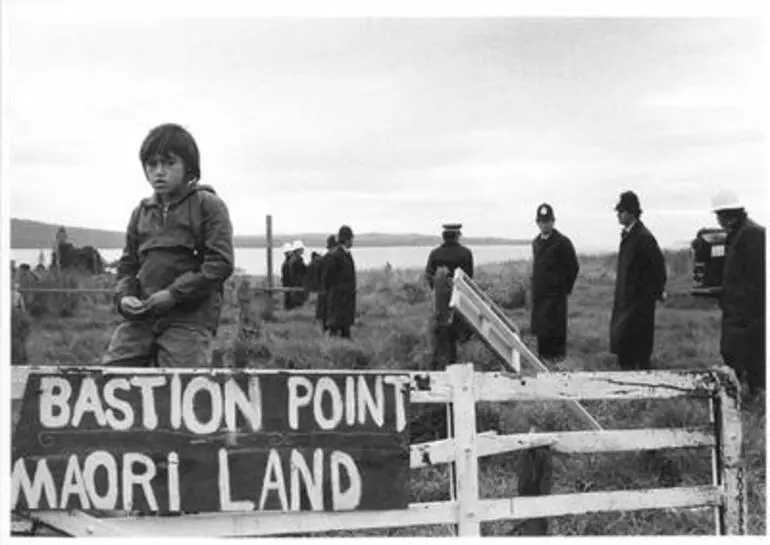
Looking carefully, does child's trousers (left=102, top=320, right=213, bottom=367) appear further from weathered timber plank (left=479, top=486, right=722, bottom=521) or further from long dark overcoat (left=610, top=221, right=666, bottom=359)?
long dark overcoat (left=610, top=221, right=666, bottom=359)

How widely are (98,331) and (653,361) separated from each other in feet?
8.08

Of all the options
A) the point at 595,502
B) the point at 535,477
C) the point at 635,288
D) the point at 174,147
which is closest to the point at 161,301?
the point at 174,147

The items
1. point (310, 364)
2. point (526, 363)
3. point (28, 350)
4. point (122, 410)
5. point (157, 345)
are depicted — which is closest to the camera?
point (122, 410)

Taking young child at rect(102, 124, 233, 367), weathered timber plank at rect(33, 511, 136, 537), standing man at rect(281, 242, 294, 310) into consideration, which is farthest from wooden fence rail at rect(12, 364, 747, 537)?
standing man at rect(281, 242, 294, 310)

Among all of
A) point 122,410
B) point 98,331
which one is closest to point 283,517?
point 122,410

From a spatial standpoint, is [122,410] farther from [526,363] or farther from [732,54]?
[732,54]

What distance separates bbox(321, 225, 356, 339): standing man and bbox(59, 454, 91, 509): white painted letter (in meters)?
1.28

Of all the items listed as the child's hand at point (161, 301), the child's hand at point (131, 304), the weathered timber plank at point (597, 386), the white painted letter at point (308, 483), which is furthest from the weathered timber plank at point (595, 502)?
the child's hand at point (131, 304)

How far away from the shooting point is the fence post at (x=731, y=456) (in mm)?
3625

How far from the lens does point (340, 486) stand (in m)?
3.49

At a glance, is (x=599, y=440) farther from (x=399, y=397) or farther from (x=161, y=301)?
(x=161, y=301)

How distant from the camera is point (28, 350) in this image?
3.93m

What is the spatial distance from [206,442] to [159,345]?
1.44 feet

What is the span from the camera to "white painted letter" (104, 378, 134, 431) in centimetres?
342
